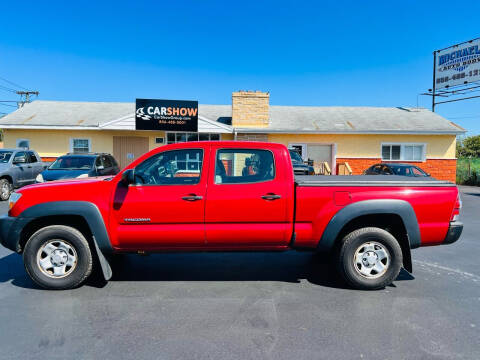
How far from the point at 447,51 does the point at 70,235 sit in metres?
30.0

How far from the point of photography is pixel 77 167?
33.7 ft

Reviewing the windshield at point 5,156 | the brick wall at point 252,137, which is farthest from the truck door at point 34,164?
the brick wall at point 252,137

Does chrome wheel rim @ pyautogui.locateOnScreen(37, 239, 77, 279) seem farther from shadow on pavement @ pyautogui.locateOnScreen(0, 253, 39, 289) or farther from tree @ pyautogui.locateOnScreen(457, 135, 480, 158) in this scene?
tree @ pyautogui.locateOnScreen(457, 135, 480, 158)

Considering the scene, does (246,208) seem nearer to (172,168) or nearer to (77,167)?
(172,168)

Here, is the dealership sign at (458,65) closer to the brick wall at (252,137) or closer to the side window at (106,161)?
the brick wall at (252,137)

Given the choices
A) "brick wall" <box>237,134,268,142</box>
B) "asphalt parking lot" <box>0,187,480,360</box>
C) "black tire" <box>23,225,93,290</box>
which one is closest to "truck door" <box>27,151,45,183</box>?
"asphalt parking lot" <box>0,187,480,360</box>

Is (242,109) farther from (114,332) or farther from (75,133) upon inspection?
(114,332)

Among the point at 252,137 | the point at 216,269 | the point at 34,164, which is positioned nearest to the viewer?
the point at 216,269

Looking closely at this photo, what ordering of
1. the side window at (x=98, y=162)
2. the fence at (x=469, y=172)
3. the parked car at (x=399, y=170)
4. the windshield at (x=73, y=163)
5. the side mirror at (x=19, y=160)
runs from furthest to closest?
the fence at (x=469, y=172), the parked car at (x=399, y=170), the side mirror at (x=19, y=160), the side window at (x=98, y=162), the windshield at (x=73, y=163)

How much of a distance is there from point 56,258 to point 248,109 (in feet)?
48.6

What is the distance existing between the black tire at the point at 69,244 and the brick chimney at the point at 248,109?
14.3m

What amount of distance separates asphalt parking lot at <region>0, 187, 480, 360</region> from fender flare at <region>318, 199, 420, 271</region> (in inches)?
28.1

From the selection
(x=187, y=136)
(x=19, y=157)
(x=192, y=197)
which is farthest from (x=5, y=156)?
(x=192, y=197)

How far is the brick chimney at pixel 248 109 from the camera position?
1750 centimetres
